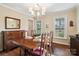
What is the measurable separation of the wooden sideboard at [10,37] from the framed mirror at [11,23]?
0.08m

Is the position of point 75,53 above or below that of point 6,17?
below

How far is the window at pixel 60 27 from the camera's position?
1.64m

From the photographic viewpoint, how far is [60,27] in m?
1.67

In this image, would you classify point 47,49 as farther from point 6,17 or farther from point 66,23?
point 6,17

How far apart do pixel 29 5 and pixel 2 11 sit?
427 millimetres

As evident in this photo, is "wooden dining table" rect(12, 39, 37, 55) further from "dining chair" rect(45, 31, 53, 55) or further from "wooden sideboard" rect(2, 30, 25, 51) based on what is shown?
"dining chair" rect(45, 31, 53, 55)

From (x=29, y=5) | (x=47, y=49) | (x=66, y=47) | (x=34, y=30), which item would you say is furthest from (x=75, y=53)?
(x=29, y=5)

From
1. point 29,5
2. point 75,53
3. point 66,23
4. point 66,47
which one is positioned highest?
point 29,5

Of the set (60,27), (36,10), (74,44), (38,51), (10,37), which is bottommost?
(38,51)

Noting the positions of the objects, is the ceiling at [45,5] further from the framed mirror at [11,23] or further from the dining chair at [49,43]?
the dining chair at [49,43]

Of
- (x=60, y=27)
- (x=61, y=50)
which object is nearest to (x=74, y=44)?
(x=61, y=50)

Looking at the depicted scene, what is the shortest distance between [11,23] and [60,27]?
0.79 m

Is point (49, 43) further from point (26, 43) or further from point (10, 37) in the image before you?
point (10, 37)

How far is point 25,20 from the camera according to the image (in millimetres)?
1645
